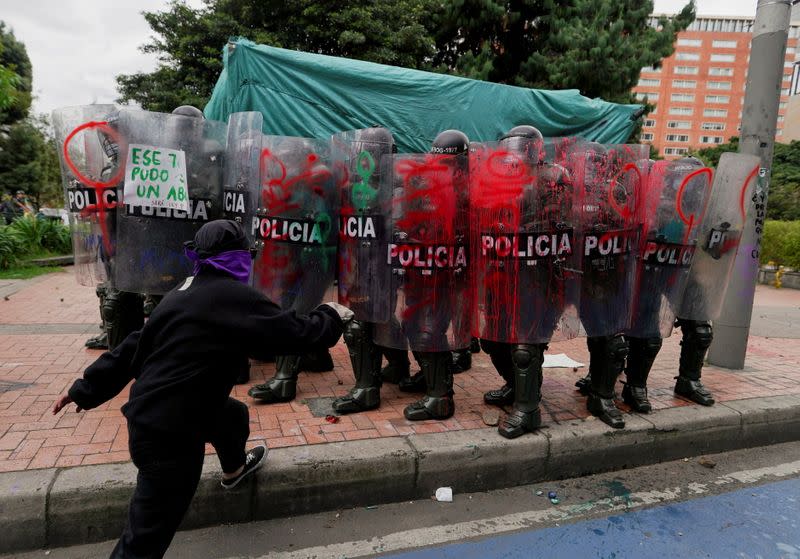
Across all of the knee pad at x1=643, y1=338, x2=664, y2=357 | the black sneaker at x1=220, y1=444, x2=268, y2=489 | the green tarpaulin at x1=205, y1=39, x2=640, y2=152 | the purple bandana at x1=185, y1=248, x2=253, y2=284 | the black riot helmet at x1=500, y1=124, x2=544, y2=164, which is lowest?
the black sneaker at x1=220, y1=444, x2=268, y2=489

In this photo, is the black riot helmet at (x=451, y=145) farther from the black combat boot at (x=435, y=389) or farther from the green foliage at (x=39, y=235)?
the green foliage at (x=39, y=235)

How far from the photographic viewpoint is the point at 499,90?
21.4 feet

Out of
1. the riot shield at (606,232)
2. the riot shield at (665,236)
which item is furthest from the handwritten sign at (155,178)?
the riot shield at (665,236)

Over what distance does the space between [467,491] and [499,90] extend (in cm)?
501

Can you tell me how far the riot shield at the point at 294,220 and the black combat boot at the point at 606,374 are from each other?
83.6 inches

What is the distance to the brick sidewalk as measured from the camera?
314 cm

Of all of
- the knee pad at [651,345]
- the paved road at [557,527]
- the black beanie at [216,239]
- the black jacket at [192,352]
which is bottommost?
A: the paved road at [557,527]

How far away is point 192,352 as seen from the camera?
6.99 feet

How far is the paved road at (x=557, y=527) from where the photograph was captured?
263 centimetres

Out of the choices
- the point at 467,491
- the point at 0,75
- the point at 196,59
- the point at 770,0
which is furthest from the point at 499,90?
the point at 196,59

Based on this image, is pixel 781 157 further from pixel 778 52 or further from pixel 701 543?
pixel 701 543

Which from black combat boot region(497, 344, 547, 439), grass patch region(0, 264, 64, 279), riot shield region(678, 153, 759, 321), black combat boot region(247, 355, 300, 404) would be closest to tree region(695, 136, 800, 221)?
riot shield region(678, 153, 759, 321)

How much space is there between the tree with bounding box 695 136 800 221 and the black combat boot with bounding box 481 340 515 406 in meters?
17.5

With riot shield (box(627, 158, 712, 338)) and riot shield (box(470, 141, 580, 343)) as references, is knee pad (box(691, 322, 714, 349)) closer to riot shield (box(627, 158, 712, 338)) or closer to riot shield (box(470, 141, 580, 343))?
riot shield (box(627, 158, 712, 338))
